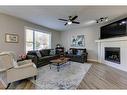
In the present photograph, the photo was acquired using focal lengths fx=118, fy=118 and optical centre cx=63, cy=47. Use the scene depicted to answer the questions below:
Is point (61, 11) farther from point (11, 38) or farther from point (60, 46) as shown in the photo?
point (60, 46)

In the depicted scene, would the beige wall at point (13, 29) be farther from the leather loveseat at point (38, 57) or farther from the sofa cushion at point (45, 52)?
the sofa cushion at point (45, 52)

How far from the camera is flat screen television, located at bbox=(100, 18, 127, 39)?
5.05 metres

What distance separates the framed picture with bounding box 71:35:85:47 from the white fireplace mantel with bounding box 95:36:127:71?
1292 millimetres

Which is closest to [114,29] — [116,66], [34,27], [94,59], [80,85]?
[116,66]

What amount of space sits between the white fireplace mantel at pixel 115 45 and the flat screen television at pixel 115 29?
0.23 meters

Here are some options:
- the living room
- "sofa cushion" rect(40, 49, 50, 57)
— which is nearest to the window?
the living room

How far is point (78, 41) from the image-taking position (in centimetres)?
873

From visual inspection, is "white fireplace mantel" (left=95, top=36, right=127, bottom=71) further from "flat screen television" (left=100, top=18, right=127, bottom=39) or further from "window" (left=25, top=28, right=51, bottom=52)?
"window" (left=25, top=28, right=51, bottom=52)

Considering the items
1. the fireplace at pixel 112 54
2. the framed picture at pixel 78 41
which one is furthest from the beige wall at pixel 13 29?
the fireplace at pixel 112 54

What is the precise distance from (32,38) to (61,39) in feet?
10.8

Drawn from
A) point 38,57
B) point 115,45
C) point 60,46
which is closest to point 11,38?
point 38,57

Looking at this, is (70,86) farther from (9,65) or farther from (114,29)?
(114,29)

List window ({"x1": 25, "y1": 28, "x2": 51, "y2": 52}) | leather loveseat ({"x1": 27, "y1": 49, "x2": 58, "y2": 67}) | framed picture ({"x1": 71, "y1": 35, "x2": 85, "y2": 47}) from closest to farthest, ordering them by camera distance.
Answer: leather loveseat ({"x1": 27, "y1": 49, "x2": 58, "y2": 67}) < window ({"x1": 25, "y1": 28, "x2": 51, "y2": 52}) < framed picture ({"x1": 71, "y1": 35, "x2": 85, "y2": 47})
